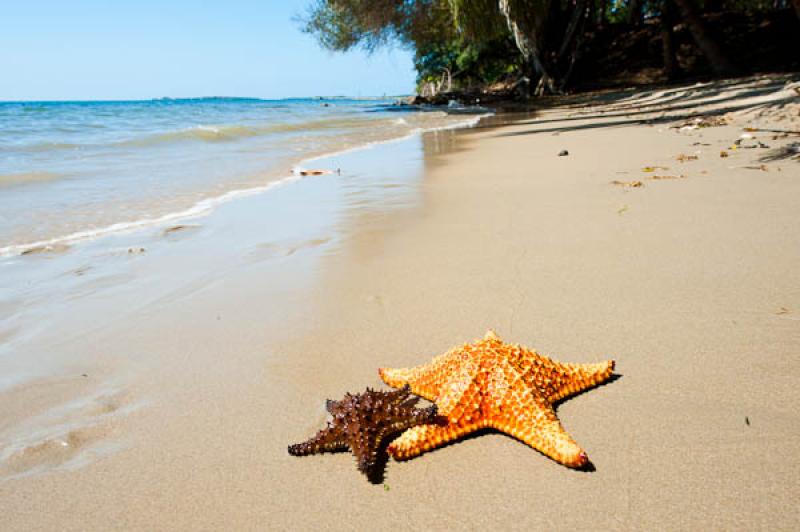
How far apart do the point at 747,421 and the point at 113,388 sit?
3.22 metres

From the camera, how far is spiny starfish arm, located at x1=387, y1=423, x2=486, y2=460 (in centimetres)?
232

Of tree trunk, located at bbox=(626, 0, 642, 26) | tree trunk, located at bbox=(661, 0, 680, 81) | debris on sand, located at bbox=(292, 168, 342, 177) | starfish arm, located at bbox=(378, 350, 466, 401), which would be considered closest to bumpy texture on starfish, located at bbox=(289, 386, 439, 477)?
starfish arm, located at bbox=(378, 350, 466, 401)

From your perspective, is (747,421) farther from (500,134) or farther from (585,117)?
(585,117)

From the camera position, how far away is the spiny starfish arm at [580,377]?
262 cm

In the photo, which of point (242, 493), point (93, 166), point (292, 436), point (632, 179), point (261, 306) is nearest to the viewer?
point (242, 493)

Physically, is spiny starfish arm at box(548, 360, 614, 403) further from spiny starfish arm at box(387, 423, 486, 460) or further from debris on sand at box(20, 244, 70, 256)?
debris on sand at box(20, 244, 70, 256)

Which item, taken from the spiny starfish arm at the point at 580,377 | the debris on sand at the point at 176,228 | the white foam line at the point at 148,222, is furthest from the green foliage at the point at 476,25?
the spiny starfish arm at the point at 580,377

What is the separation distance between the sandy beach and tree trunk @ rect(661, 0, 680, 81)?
68.0ft

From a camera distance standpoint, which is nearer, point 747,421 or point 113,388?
point 747,421

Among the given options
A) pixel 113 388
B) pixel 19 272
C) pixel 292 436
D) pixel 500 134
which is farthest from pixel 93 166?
pixel 292 436

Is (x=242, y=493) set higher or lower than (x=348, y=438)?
lower

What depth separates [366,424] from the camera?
2.27 m

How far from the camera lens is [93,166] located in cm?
1311

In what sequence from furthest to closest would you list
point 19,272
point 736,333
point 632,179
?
point 632,179 → point 19,272 → point 736,333
